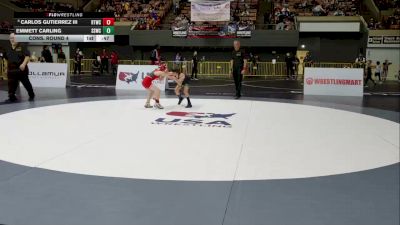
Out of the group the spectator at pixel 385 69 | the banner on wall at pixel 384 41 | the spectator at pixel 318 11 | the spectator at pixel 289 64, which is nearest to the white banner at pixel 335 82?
the spectator at pixel 289 64

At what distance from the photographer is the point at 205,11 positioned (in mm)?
25625

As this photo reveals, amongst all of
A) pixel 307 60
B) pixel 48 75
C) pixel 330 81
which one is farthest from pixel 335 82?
pixel 307 60

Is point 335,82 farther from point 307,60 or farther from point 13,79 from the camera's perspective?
point 307,60

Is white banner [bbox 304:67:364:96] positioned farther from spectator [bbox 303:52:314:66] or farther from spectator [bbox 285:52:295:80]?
spectator [bbox 303:52:314:66]

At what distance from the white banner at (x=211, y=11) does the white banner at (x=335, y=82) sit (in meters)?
11.6

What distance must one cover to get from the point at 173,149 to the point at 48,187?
1.94 meters

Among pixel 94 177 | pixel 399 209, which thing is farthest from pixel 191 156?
pixel 399 209

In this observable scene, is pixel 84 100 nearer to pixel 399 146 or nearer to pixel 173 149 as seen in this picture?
pixel 173 149

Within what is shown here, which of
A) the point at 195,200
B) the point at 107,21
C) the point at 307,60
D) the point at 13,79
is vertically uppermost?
the point at 107,21

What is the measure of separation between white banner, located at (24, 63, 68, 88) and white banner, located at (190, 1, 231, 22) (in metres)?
11.4

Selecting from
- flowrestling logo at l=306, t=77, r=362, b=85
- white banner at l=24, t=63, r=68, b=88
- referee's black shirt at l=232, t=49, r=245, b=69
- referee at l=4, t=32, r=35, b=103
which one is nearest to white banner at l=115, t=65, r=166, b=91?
white banner at l=24, t=63, r=68, b=88
